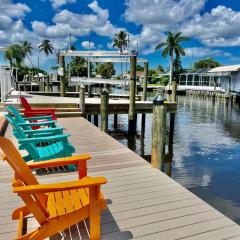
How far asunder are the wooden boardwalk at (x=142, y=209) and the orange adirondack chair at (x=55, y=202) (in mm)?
305

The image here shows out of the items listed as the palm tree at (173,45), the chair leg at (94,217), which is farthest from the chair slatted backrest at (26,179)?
the palm tree at (173,45)

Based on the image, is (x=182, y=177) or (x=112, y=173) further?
(x=182, y=177)

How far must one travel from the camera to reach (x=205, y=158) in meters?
12.1

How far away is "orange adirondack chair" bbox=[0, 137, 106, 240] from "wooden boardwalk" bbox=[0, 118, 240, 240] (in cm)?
31

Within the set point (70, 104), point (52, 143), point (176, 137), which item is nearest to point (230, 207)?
point (52, 143)

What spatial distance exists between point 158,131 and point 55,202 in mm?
3108

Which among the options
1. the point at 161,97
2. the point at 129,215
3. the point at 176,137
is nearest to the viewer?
the point at 129,215

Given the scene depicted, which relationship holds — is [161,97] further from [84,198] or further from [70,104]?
[70,104]

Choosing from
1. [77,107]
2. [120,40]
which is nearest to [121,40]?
[120,40]

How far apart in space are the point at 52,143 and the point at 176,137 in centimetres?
1148

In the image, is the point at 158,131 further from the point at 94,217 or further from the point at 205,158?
the point at 205,158

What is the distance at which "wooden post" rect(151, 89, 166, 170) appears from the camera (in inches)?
220

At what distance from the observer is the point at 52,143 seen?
6016 mm

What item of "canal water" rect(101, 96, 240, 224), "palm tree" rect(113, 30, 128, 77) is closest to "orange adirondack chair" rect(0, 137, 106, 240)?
"canal water" rect(101, 96, 240, 224)
